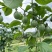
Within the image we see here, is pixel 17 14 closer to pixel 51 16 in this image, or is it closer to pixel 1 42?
pixel 51 16

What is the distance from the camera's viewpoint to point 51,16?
1.23 metres

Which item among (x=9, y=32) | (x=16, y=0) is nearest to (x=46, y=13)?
(x=16, y=0)

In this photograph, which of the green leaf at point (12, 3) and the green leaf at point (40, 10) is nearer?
the green leaf at point (12, 3)

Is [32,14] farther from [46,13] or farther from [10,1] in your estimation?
[10,1]

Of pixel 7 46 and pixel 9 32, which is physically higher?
pixel 9 32

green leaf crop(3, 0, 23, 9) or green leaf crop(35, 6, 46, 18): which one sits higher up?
green leaf crop(3, 0, 23, 9)

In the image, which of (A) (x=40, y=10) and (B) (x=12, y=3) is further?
(A) (x=40, y=10)

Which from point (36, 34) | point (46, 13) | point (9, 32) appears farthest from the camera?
point (9, 32)

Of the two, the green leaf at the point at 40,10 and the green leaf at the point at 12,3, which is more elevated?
the green leaf at the point at 12,3

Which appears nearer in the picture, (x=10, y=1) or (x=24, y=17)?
(x=10, y=1)

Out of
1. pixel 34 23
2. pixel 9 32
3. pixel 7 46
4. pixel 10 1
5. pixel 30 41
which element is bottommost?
pixel 7 46

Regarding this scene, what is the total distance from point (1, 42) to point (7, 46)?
0.19 meters

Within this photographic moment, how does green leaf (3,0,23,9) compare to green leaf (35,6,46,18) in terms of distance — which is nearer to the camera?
green leaf (3,0,23,9)

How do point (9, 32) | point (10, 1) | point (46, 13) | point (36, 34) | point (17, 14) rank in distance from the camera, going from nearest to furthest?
point (10, 1)
point (17, 14)
point (36, 34)
point (46, 13)
point (9, 32)
